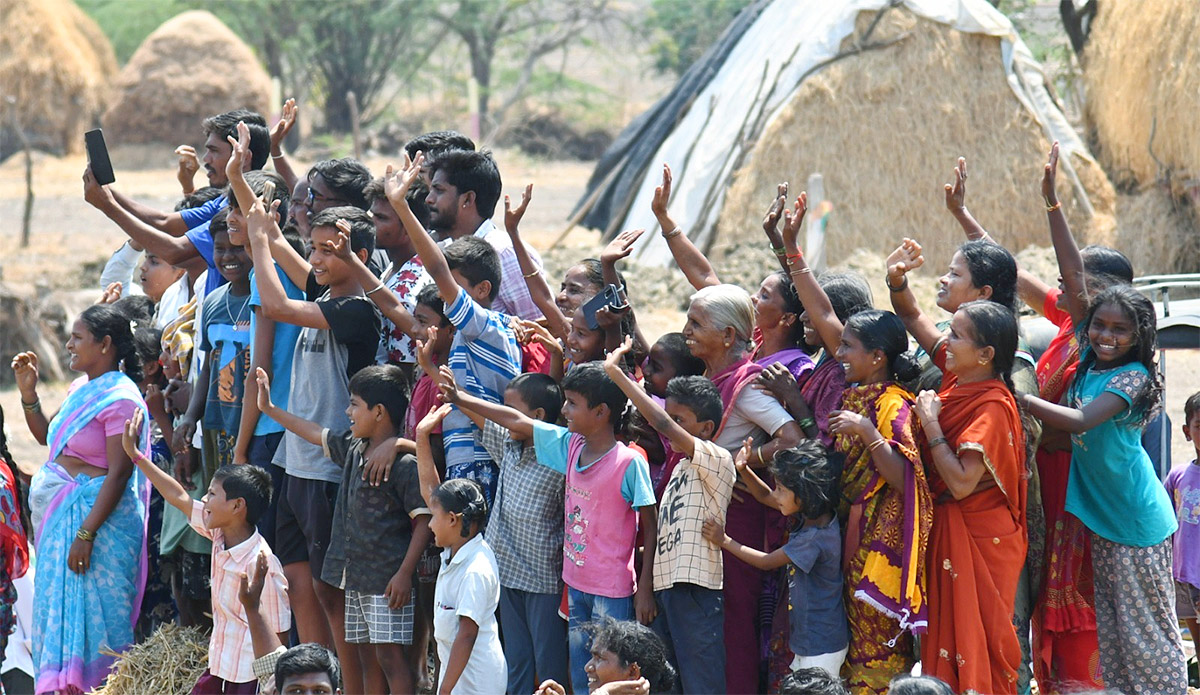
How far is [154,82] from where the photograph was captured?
24.6 meters

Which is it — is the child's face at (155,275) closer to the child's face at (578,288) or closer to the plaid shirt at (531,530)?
the child's face at (578,288)

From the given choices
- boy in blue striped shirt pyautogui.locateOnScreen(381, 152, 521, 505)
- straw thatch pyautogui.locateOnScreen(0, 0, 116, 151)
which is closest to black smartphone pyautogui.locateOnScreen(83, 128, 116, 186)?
boy in blue striped shirt pyautogui.locateOnScreen(381, 152, 521, 505)

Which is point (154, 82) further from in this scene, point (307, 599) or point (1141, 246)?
point (307, 599)

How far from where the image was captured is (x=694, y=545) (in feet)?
13.7

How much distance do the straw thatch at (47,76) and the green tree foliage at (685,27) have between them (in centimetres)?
1259

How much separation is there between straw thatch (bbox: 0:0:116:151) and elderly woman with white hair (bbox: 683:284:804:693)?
1778cm

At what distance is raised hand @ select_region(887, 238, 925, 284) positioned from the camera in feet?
13.7

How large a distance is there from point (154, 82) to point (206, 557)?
2105cm

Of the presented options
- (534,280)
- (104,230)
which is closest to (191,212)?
(534,280)

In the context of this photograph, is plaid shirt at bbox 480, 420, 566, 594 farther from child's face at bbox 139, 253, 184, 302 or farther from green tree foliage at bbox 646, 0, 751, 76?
green tree foliage at bbox 646, 0, 751, 76

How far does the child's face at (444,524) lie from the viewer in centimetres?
428

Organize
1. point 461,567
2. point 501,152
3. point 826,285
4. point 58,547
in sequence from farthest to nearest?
point 501,152 → point 58,547 → point 826,285 → point 461,567

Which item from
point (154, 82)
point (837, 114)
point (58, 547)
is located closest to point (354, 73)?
point (154, 82)

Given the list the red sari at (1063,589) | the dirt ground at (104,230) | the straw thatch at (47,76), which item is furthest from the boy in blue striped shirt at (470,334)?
the straw thatch at (47,76)
